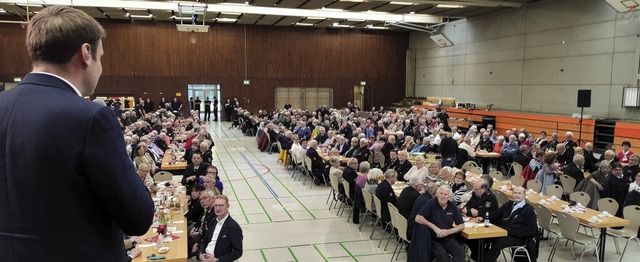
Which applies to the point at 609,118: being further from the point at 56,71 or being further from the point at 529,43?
the point at 56,71

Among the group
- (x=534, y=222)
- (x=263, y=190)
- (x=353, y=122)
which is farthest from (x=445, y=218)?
(x=353, y=122)

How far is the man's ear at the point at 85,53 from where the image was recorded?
121 cm

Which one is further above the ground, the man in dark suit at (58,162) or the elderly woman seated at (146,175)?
the man in dark suit at (58,162)

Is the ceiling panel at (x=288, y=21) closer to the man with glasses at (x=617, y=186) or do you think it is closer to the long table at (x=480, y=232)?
the man with glasses at (x=617, y=186)

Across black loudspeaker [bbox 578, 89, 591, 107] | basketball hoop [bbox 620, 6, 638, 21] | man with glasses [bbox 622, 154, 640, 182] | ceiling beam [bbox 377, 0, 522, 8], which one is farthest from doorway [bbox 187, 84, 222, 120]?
man with glasses [bbox 622, 154, 640, 182]

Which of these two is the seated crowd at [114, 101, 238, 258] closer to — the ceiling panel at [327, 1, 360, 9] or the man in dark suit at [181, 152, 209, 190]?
the man in dark suit at [181, 152, 209, 190]

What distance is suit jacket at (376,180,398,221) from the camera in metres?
8.53

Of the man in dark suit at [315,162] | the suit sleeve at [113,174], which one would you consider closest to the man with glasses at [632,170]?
the man in dark suit at [315,162]

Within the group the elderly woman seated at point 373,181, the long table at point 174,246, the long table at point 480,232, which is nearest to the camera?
the long table at point 174,246

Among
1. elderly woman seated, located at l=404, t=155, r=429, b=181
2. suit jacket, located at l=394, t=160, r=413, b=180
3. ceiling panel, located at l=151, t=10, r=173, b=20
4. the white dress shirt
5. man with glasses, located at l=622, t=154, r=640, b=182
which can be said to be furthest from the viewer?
ceiling panel, located at l=151, t=10, r=173, b=20

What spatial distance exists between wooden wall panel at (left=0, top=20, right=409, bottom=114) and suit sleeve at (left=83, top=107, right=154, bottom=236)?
33.5 meters

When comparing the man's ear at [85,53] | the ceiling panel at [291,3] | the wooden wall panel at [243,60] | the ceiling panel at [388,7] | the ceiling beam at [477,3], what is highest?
the ceiling panel at [388,7]

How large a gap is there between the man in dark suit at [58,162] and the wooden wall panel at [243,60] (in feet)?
110

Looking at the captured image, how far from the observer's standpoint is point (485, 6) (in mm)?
24406
